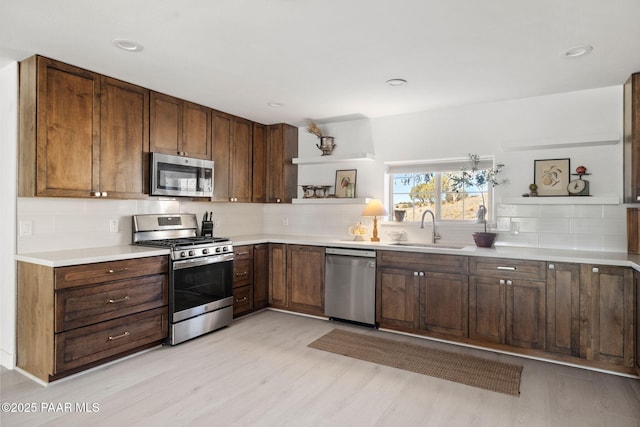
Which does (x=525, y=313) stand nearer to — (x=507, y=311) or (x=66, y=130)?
(x=507, y=311)

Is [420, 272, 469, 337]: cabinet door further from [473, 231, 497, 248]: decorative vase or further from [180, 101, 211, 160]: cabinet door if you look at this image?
[180, 101, 211, 160]: cabinet door

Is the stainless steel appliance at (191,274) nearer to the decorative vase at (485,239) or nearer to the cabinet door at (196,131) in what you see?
the cabinet door at (196,131)

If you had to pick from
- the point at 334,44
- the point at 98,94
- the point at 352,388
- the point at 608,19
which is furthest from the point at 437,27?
the point at 98,94

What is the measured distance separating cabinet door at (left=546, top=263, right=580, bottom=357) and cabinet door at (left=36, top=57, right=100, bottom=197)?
3.85 metres

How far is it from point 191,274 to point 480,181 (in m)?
3.00

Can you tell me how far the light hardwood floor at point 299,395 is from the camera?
2254 mm

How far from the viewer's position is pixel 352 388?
8.71 ft

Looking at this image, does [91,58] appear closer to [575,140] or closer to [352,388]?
[352,388]

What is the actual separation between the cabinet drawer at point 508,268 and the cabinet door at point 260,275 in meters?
2.32

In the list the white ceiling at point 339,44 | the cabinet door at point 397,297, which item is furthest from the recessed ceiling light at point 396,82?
the cabinet door at point 397,297

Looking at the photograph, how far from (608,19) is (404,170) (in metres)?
2.45

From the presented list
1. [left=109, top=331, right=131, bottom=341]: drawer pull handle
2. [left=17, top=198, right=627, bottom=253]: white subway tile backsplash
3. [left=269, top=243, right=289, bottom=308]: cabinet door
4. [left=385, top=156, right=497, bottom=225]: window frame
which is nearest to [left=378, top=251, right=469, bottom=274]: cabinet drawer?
[left=17, top=198, right=627, bottom=253]: white subway tile backsplash

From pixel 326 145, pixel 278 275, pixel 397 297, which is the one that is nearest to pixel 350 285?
pixel 397 297

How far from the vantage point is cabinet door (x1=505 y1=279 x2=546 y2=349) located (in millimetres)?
3105
